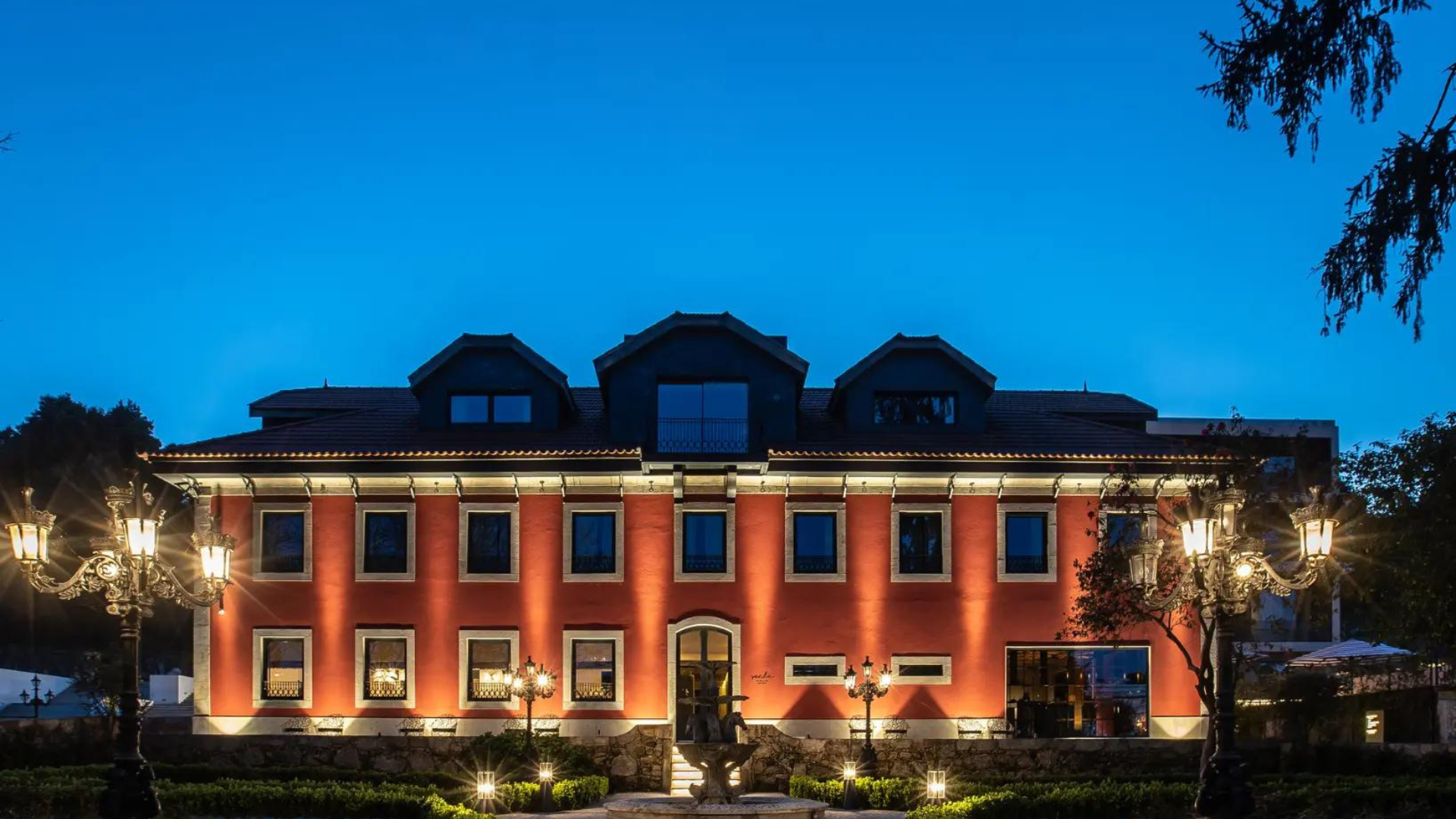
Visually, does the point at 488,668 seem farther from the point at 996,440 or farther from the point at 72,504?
the point at 72,504

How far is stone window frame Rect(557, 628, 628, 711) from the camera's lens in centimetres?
3419

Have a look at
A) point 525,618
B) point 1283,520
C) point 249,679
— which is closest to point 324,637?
point 249,679

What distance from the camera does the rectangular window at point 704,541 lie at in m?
34.8

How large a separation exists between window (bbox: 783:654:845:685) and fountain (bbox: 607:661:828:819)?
19.6ft

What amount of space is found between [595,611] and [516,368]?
6292mm

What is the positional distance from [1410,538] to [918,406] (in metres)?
13.0

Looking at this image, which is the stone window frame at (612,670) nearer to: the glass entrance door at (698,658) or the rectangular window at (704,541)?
the glass entrance door at (698,658)

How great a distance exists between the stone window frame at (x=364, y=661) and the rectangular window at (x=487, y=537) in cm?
227

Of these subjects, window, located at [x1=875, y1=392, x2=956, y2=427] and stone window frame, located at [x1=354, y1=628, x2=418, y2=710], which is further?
window, located at [x1=875, y1=392, x2=956, y2=427]

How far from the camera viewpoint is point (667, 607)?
1359 inches

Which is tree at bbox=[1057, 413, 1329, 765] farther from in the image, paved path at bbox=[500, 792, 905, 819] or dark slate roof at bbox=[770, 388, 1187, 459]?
dark slate roof at bbox=[770, 388, 1187, 459]

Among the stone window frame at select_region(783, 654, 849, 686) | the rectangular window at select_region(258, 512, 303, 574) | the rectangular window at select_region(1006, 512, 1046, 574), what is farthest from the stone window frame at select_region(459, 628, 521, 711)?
the rectangular window at select_region(1006, 512, 1046, 574)

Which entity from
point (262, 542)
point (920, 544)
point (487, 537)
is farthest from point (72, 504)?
point (920, 544)

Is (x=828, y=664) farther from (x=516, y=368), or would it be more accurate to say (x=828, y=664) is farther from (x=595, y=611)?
(x=516, y=368)
